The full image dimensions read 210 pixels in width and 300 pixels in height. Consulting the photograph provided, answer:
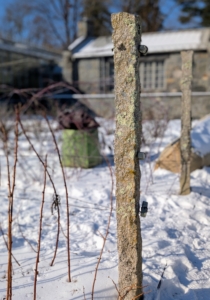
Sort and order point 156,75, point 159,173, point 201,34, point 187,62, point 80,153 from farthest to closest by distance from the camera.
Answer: point 156,75 → point 201,34 → point 80,153 → point 159,173 → point 187,62

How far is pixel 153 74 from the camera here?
1499 cm

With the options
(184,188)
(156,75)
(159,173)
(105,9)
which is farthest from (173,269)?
(105,9)

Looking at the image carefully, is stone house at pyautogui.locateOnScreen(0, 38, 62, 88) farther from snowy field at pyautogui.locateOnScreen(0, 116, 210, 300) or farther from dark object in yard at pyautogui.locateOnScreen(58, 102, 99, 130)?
snowy field at pyautogui.locateOnScreen(0, 116, 210, 300)

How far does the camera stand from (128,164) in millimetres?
1941

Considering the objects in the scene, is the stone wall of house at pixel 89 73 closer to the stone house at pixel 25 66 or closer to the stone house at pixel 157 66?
the stone house at pixel 157 66

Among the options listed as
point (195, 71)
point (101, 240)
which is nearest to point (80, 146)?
point (101, 240)

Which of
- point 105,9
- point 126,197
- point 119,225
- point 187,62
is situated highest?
point 105,9

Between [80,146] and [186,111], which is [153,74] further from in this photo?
[186,111]

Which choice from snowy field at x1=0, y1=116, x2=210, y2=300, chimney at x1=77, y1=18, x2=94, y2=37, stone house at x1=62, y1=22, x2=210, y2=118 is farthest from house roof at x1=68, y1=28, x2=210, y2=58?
snowy field at x1=0, y1=116, x2=210, y2=300

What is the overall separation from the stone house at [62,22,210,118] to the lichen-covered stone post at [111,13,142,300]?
36.4 feet

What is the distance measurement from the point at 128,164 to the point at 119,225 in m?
0.37

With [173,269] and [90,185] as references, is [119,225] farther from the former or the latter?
[90,185]

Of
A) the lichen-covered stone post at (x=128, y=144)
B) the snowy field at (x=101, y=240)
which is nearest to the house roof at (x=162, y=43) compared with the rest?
the snowy field at (x=101, y=240)

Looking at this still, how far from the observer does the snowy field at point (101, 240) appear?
2.35 m
